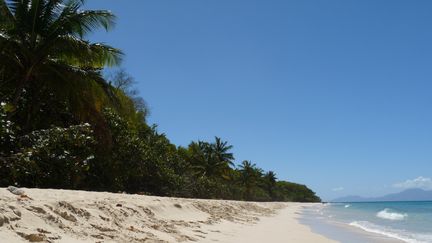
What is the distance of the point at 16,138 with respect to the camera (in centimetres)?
1181

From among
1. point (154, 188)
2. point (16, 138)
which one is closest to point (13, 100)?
point (16, 138)

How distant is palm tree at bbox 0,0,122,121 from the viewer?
12.5 meters

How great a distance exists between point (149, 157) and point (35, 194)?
18032 millimetres

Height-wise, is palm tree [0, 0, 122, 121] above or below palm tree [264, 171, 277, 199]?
below

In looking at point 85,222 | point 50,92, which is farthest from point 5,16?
point 85,222

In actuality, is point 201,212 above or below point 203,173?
below

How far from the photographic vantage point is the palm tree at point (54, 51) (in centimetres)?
1255

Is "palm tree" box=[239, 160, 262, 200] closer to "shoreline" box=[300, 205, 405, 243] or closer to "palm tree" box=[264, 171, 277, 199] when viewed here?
"palm tree" box=[264, 171, 277, 199]

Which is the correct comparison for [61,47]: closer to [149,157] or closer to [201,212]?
[201,212]

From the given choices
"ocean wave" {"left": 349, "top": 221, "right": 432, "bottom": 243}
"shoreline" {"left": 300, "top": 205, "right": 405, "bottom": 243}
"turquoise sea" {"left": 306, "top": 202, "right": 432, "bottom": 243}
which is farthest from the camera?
"turquoise sea" {"left": 306, "top": 202, "right": 432, "bottom": 243}

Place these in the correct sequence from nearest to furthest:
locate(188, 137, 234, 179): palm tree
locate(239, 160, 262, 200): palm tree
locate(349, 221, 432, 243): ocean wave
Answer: locate(349, 221, 432, 243): ocean wave → locate(188, 137, 234, 179): palm tree → locate(239, 160, 262, 200): palm tree

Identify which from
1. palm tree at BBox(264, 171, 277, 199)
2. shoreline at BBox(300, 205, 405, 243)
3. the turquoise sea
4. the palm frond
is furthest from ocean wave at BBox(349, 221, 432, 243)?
palm tree at BBox(264, 171, 277, 199)

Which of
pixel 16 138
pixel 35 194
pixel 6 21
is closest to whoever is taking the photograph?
pixel 35 194

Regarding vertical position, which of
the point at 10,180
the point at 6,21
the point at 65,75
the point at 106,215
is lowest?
the point at 106,215
